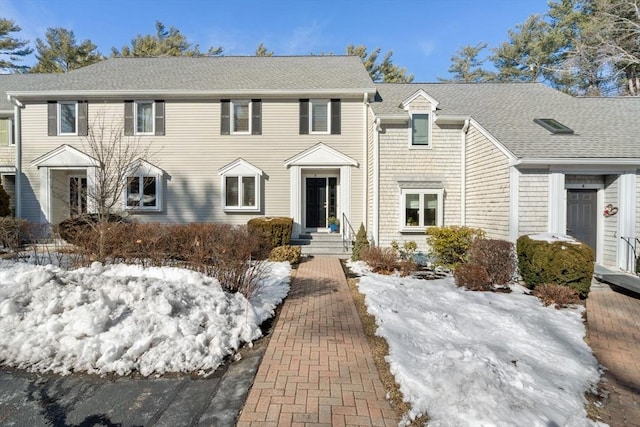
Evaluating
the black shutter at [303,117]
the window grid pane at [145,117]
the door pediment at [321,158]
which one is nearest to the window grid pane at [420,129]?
the door pediment at [321,158]

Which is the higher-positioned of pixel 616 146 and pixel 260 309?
pixel 616 146

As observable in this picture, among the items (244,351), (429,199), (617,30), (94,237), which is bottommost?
(244,351)

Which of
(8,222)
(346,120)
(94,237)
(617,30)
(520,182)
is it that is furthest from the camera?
(617,30)

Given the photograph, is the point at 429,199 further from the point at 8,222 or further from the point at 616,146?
the point at 8,222

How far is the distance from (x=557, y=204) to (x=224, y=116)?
1171 centimetres

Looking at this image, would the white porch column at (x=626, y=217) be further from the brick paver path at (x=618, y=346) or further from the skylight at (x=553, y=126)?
the skylight at (x=553, y=126)

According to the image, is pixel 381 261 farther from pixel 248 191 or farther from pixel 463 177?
pixel 248 191

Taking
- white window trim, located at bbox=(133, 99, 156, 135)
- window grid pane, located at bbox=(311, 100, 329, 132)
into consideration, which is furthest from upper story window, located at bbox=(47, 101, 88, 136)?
window grid pane, located at bbox=(311, 100, 329, 132)

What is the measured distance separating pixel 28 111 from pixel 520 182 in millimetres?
18194

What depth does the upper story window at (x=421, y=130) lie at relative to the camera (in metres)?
10.7

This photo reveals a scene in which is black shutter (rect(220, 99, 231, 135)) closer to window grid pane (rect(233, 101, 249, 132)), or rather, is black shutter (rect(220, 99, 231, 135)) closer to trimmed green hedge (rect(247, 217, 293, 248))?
window grid pane (rect(233, 101, 249, 132))

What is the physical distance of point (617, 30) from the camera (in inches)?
706

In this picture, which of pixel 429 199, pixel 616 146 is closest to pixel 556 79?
pixel 616 146

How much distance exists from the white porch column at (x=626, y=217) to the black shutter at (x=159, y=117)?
50.2 ft
